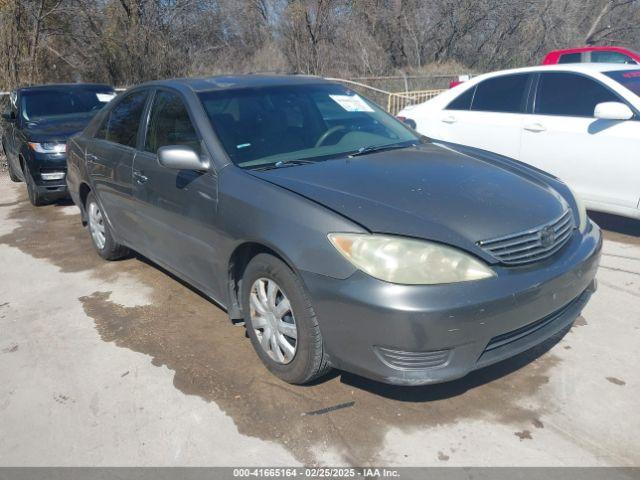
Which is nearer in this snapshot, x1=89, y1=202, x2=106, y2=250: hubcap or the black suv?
x1=89, y1=202, x2=106, y2=250: hubcap

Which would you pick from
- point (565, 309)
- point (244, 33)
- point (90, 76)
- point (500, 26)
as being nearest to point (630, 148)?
point (565, 309)

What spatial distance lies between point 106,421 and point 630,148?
15.7 ft

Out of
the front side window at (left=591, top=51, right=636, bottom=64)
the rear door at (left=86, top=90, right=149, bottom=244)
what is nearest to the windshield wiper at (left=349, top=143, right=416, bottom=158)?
the rear door at (left=86, top=90, right=149, bottom=244)

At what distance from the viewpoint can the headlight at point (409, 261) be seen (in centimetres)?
264

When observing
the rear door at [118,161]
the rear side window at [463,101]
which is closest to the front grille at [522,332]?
the rear door at [118,161]

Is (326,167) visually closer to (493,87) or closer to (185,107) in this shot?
(185,107)

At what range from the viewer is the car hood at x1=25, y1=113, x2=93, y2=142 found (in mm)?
7695

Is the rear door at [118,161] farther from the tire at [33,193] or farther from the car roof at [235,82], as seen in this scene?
the tire at [33,193]

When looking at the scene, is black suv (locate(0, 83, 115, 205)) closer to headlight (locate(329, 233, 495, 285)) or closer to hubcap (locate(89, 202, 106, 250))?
hubcap (locate(89, 202, 106, 250))

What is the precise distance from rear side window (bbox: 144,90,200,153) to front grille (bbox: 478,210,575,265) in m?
1.90

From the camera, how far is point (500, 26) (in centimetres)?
2383

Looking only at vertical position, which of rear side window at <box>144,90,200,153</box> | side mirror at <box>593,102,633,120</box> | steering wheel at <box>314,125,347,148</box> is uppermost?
rear side window at <box>144,90,200,153</box>

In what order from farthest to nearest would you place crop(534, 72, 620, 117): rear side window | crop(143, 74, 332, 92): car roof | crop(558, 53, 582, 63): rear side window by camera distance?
crop(558, 53, 582, 63): rear side window
crop(534, 72, 620, 117): rear side window
crop(143, 74, 332, 92): car roof

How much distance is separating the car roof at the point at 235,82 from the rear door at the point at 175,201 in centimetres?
12
